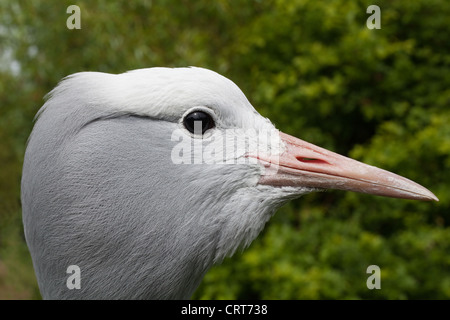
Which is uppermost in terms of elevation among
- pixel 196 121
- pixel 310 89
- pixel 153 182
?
pixel 310 89

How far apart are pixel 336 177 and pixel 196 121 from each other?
0.52 m

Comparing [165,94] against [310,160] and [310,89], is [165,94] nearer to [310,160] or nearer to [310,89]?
[310,160]

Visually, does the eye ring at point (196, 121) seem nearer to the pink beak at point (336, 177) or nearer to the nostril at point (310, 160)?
the pink beak at point (336, 177)

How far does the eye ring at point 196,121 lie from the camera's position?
1.78 m

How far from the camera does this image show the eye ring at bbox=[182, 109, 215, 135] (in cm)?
178

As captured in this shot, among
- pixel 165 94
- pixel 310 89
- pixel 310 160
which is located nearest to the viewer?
pixel 165 94

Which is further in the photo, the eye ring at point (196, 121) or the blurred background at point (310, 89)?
the blurred background at point (310, 89)

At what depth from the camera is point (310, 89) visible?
4473mm

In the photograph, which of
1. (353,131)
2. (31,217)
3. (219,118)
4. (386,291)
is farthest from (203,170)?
(353,131)

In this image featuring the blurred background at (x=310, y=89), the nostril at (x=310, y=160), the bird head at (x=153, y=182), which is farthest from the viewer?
the blurred background at (x=310, y=89)

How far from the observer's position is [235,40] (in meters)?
5.17

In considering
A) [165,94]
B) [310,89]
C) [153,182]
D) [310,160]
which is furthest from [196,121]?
[310,89]

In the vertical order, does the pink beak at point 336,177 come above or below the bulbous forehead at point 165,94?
below

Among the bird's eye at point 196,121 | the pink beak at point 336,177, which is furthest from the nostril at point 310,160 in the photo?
the bird's eye at point 196,121
